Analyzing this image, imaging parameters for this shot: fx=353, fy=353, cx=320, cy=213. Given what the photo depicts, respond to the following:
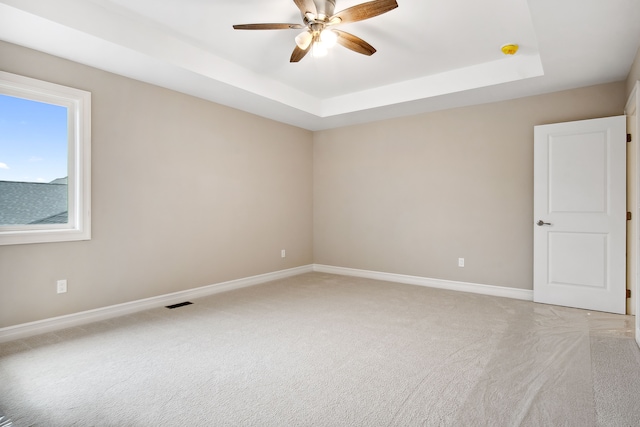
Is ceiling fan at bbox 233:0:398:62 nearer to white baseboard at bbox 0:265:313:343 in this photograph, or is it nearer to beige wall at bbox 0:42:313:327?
beige wall at bbox 0:42:313:327

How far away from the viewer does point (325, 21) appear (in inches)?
108

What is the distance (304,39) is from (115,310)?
3.16 m

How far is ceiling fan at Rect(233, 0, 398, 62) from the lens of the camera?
2.47 metres

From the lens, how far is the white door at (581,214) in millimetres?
3641

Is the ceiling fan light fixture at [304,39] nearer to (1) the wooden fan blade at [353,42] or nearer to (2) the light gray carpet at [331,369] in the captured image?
(1) the wooden fan blade at [353,42]

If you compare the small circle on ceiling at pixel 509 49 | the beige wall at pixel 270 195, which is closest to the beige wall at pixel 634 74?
the beige wall at pixel 270 195

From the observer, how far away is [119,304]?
3.61 metres

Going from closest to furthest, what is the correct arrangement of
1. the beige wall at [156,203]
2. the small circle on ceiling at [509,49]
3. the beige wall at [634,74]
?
the beige wall at [634,74], the beige wall at [156,203], the small circle on ceiling at [509,49]

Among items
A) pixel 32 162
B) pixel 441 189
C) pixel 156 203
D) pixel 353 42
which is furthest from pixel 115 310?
pixel 441 189

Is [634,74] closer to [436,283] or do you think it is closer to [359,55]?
[359,55]

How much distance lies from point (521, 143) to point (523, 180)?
45 cm

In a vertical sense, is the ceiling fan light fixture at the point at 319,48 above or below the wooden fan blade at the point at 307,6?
below

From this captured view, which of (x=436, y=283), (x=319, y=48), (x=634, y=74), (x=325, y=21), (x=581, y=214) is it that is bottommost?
(x=436, y=283)

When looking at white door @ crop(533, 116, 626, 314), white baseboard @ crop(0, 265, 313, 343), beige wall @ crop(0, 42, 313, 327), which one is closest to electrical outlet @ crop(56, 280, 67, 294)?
beige wall @ crop(0, 42, 313, 327)
